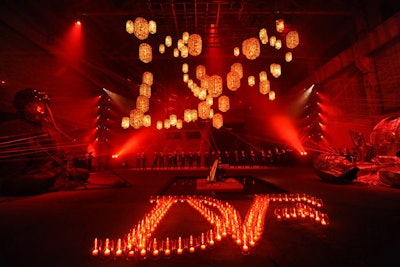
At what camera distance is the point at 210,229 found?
2.69 meters

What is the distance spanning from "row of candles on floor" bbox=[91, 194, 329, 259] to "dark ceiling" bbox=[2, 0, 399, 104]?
6043mm

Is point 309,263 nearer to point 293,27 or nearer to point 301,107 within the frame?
point 293,27

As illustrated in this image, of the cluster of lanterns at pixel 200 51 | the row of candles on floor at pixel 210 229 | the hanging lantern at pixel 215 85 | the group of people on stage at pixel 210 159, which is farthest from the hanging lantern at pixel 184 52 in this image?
the group of people on stage at pixel 210 159

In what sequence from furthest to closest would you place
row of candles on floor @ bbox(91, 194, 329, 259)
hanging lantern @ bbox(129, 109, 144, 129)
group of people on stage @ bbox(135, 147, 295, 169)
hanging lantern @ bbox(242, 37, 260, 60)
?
group of people on stage @ bbox(135, 147, 295, 169) < hanging lantern @ bbox(129, 109, 144, 129) < hanging lantern @ bbox(242, 37, 260, 60) < row of candles on floor @ bbox(91, 194, 329, 259)

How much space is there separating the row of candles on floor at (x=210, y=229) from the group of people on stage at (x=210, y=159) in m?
7.60

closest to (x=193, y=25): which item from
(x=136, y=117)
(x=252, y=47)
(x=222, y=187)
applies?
(x=252, y=47)

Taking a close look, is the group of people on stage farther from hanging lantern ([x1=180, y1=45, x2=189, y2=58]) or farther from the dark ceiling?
hanging lantern ([x1=180, y1=45, x2=189, y2=58])

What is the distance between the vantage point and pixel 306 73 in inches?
469

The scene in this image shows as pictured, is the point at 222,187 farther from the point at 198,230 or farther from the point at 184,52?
the point at 184,52

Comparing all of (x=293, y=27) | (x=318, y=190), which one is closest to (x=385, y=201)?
(x=318, y=190)

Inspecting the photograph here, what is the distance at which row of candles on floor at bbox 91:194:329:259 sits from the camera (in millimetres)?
2104

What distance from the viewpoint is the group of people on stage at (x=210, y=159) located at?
11469mm

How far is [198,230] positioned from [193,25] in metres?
7.85

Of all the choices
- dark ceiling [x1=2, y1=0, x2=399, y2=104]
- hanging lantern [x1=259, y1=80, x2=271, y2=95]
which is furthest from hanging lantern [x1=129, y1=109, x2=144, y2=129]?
hanging lantern [x1=259, y1=80, x2=271, y2=95]
